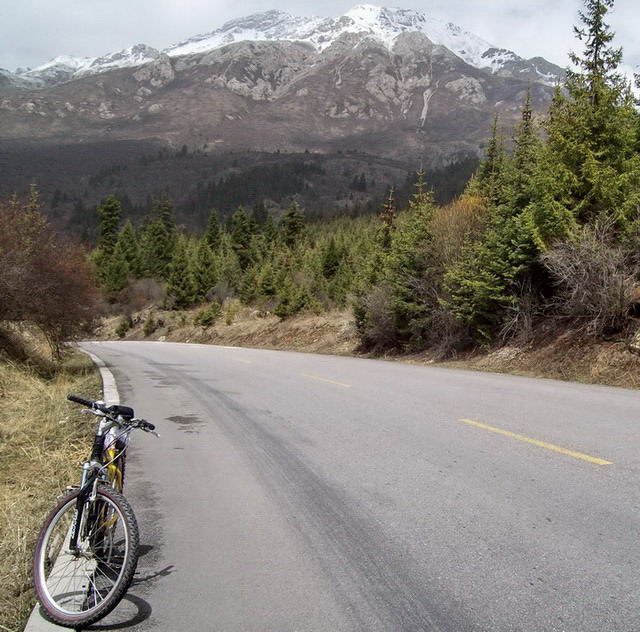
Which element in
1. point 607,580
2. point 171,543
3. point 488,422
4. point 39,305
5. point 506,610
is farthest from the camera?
point 39,305

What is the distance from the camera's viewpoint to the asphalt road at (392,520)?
312 centimetres

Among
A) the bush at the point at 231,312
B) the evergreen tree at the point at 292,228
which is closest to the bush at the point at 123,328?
the bush at the point at 231,312

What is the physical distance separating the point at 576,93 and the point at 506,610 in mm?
16419

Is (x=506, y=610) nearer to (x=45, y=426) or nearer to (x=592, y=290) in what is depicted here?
(x=45, y=426)

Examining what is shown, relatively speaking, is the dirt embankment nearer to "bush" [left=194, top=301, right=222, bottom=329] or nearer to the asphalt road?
"bush" [left=194, top=301, right=222, bottom=329]

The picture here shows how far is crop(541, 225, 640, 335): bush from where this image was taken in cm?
1343

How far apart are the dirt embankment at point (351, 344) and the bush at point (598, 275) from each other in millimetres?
645

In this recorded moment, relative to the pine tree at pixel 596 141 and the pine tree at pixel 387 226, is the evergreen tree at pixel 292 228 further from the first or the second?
the pine tree at pixel 596 141

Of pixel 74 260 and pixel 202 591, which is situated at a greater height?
pixel 74 260

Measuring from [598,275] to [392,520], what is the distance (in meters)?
11.5

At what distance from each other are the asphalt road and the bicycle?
0.19 meters

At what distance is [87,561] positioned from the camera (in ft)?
A: 11.0

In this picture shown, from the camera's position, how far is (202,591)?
11.1ft

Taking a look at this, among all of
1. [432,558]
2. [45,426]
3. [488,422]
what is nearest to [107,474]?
[432,558]
